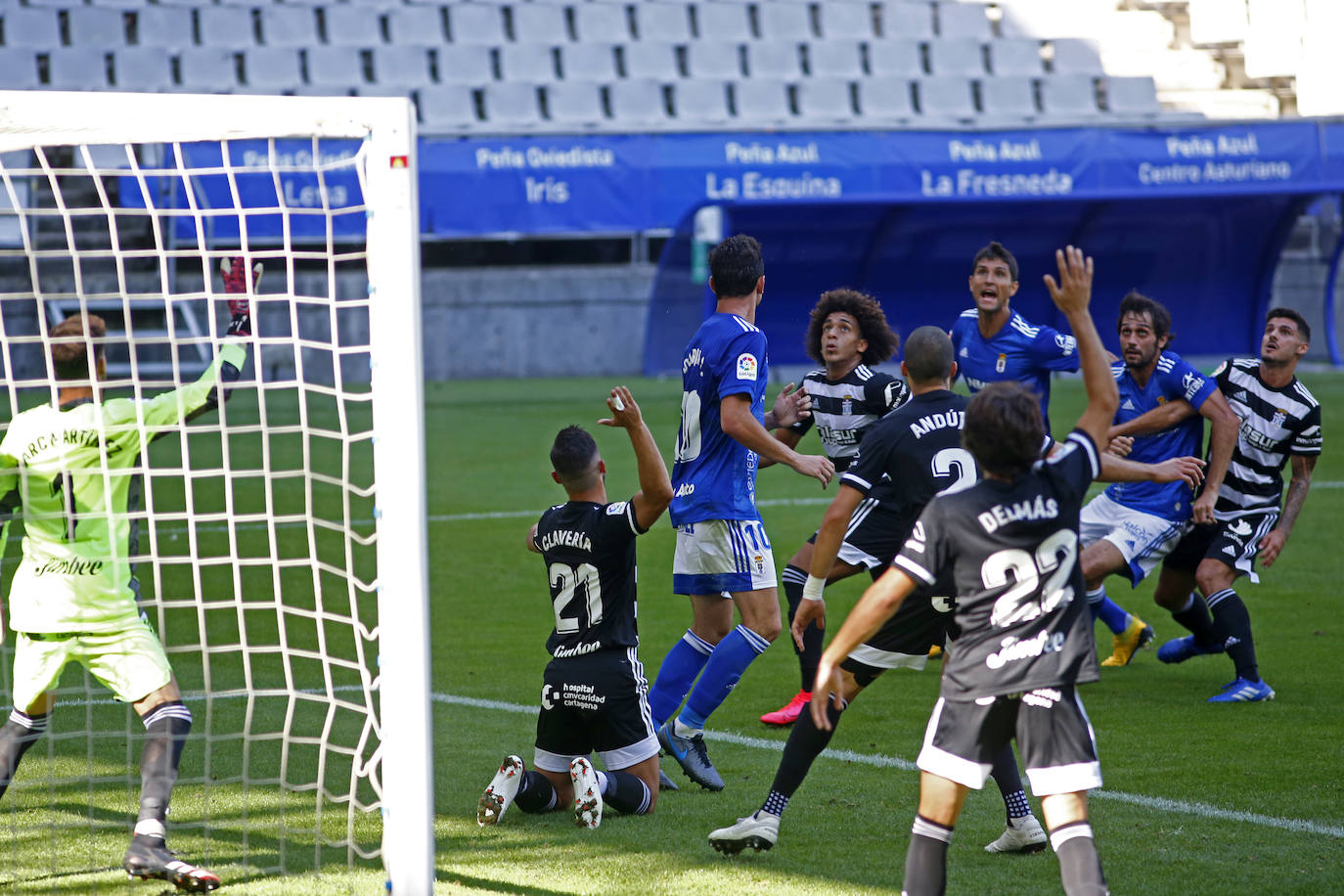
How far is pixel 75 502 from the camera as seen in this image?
417cm

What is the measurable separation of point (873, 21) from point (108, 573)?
1038 inches

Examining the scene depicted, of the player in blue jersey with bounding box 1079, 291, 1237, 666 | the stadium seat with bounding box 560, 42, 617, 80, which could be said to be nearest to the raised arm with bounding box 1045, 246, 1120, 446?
the player in blue jersey with bounding box 1079, 291, 1237, 666

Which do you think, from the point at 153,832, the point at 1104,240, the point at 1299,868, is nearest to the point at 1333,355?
the point at 1104,240

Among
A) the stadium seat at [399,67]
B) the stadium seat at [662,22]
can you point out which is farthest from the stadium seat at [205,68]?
the stadium seat at [662,22]

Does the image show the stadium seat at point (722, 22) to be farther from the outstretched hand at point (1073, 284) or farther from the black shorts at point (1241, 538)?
the outstretched hand at point (1073, 284)

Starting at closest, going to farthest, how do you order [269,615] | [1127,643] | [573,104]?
[1127,643]
[269,615]
[573,104]

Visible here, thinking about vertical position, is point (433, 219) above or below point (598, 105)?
below

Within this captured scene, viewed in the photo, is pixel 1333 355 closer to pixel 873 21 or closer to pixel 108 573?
pixel 873 21

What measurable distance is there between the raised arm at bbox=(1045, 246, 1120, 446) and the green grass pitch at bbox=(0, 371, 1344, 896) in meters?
1.34

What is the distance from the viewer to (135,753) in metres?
5.43

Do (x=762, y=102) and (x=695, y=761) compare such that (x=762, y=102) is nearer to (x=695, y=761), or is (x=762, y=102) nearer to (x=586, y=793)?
(x=695, y=761)

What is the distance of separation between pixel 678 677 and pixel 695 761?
385 mm

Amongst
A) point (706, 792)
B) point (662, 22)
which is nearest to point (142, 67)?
point (662, 22)

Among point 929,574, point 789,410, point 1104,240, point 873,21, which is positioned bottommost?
point 929,574
